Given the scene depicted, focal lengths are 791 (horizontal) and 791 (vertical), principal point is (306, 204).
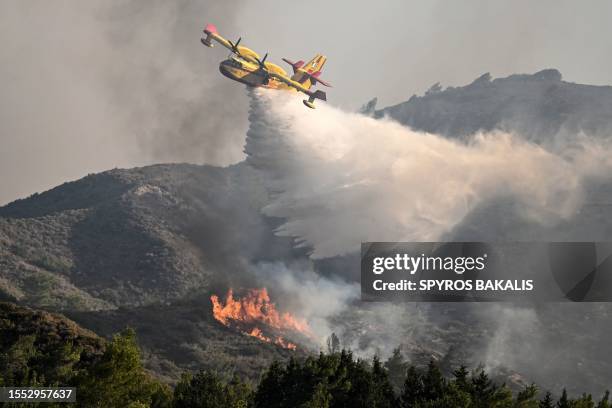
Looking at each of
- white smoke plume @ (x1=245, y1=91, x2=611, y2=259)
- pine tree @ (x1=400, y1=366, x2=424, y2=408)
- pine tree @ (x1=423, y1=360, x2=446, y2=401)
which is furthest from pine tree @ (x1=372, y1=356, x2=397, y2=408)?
white smoke plume @ (x1=245, y1=91, x2=611, y2=259)

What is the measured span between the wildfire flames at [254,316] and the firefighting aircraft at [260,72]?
57971 mm

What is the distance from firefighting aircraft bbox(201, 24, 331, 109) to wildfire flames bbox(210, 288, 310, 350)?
57971mm

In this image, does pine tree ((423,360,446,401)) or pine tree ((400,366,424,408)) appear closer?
pine tree ((423,360,446,401))

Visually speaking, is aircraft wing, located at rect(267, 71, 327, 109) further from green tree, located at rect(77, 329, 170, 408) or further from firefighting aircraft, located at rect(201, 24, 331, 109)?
green tree, located at rect(77, 329, 170, 408)

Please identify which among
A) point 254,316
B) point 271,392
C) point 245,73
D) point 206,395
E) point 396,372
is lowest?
point 206,395

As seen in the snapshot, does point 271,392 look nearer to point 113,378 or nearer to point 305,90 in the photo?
point 113,378

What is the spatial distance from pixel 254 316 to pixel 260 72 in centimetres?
6857

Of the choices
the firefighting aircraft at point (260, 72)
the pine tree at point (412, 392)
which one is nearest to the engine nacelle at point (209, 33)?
the firefighting aircraft at point (260, 72)

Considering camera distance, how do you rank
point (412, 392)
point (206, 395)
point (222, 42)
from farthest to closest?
point (222, 42) → point (412, 392) → point (206, 395)

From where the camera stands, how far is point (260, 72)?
3824 inches

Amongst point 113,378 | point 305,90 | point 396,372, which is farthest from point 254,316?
point 113,378

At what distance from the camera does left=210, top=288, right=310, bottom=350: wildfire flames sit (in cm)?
14975

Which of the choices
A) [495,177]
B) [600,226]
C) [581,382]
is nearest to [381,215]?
[581,382]

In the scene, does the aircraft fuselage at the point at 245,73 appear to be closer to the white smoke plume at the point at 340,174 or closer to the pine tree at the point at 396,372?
the white smoke plume at the point at 340,174
